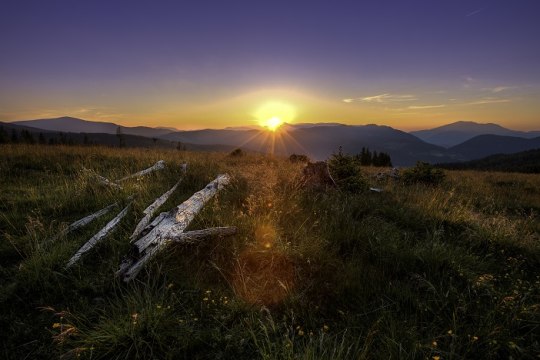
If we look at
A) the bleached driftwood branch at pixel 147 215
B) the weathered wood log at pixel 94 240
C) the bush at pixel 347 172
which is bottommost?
the weathered wood log at pixel 94 240

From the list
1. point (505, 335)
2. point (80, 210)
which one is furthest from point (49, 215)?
point (505, 335)

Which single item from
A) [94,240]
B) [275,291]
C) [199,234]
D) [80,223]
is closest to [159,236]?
[199,234]

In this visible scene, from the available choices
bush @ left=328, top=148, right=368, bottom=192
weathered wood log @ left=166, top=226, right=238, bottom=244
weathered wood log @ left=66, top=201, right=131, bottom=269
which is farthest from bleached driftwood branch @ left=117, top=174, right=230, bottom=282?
bush @ left=328, top=148, right=368, bottom=192

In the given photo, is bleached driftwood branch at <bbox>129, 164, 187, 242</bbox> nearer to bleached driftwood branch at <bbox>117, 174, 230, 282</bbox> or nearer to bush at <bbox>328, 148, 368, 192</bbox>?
bleached driftwood branch at <bbox>117, 174, 230, 282</bbox>

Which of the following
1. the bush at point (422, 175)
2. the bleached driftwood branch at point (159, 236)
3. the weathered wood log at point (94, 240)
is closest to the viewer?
the bleached driftwood branch at point (159, 236)

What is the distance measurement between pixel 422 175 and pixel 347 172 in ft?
16.2

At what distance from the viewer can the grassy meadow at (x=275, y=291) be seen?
2.97 meters

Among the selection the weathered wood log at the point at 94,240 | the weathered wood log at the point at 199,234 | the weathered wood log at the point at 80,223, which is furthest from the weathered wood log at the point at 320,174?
the weathered wood log at the point at 94,240

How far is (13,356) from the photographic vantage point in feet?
9.62

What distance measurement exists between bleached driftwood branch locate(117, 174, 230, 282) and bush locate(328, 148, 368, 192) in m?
4.87

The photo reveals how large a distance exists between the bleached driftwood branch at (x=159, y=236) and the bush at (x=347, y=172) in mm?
4867

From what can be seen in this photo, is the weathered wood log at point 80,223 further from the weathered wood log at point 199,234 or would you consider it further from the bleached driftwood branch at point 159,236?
the weathered wood log at point 199,234

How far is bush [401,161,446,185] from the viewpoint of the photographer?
41.2 ft

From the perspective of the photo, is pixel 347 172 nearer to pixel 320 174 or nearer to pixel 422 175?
pixel 320 174
